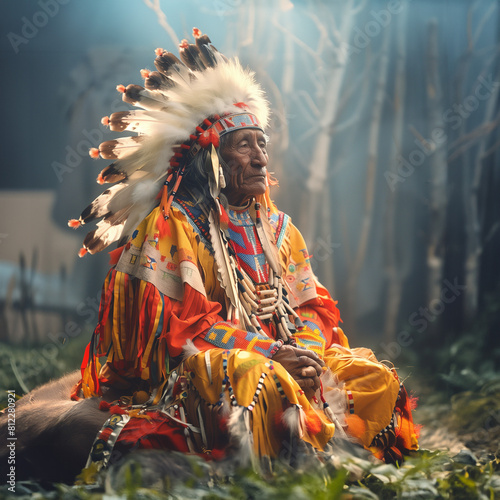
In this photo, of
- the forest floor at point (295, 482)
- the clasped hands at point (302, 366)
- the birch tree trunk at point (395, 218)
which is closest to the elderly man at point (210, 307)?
the clasped hands at point (302, 366)

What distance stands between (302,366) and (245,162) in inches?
36.8

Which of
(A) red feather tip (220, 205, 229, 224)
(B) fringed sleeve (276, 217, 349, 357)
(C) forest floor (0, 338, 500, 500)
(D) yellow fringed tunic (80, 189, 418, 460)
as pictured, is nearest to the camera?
(C) forest floor (0, 338, 500, 500)

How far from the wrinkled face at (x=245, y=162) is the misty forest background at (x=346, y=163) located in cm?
173

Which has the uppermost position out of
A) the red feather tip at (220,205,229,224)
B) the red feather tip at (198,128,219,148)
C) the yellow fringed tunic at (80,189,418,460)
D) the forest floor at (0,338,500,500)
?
the red feather tip at (198,128,219,148)

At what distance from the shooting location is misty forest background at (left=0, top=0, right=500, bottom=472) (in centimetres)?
401

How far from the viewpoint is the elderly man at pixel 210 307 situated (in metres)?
2.16

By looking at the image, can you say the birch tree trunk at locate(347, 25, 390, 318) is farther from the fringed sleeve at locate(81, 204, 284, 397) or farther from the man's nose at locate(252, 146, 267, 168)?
the fringed sleeve at locate(81, 204, 284, 397)

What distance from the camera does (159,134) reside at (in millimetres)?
2605

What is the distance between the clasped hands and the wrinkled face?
75 cm

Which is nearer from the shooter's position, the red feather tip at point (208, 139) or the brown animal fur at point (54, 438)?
the brown animal fur at point (54, 438)

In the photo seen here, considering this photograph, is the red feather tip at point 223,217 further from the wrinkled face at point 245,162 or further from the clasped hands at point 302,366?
the clasped hands at point 302,366

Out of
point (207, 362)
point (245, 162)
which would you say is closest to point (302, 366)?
point (207, 362)

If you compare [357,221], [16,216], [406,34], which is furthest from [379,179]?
[16,216]

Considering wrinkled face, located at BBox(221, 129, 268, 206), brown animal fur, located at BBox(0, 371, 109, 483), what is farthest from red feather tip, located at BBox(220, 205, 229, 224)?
brown animal fur, located at BBox(0, 371, 109, 483)
